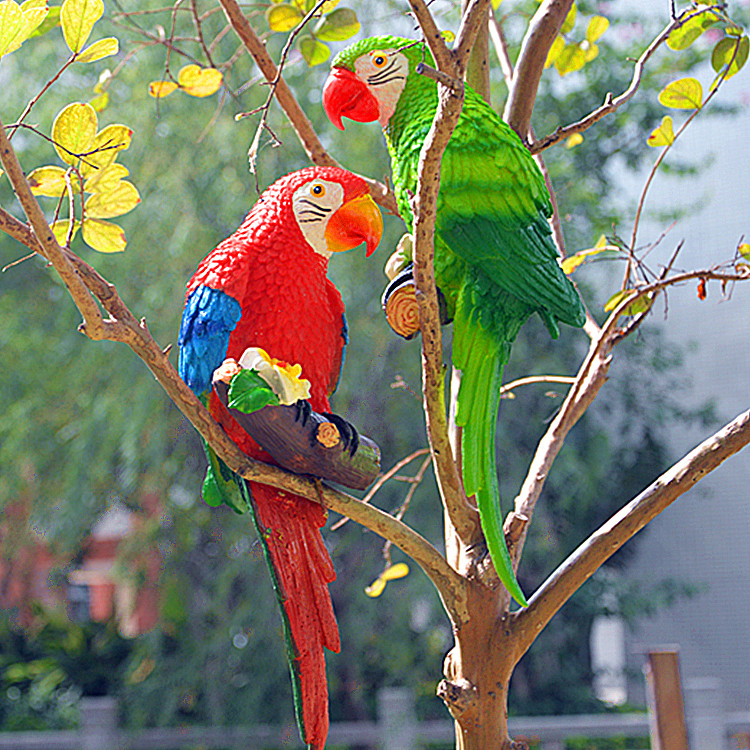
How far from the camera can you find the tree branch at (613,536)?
22.1 inches

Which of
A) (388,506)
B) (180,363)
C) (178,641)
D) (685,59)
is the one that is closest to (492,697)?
(180,363)

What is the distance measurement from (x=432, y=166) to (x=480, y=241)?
11 cm

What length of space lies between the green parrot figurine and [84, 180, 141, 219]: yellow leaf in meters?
0.21

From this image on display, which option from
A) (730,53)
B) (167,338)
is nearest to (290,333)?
(730,53)

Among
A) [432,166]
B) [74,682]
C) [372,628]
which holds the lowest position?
[74,682]

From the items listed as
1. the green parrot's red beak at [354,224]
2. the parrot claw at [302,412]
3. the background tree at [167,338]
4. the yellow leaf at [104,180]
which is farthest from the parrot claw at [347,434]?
the background tree at [167,338]

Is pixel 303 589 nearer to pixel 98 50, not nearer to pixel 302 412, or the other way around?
pixel 302 412

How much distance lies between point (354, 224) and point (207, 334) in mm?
128

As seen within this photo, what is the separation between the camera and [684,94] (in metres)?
0.64

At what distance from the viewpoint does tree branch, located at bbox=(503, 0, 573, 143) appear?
666 millimetres

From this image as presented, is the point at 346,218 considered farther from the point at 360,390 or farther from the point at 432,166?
the point at 360,390

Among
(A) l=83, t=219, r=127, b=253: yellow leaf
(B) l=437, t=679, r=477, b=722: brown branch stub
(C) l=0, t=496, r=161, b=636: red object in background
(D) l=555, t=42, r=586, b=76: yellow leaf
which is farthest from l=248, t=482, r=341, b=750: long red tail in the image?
(C) l=0, t=496, r=161, b=636: red object in background

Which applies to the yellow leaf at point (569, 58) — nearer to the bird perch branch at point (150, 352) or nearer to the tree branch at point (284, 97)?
the tree branch at point (284, 97)

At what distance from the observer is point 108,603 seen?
4.74 meters
